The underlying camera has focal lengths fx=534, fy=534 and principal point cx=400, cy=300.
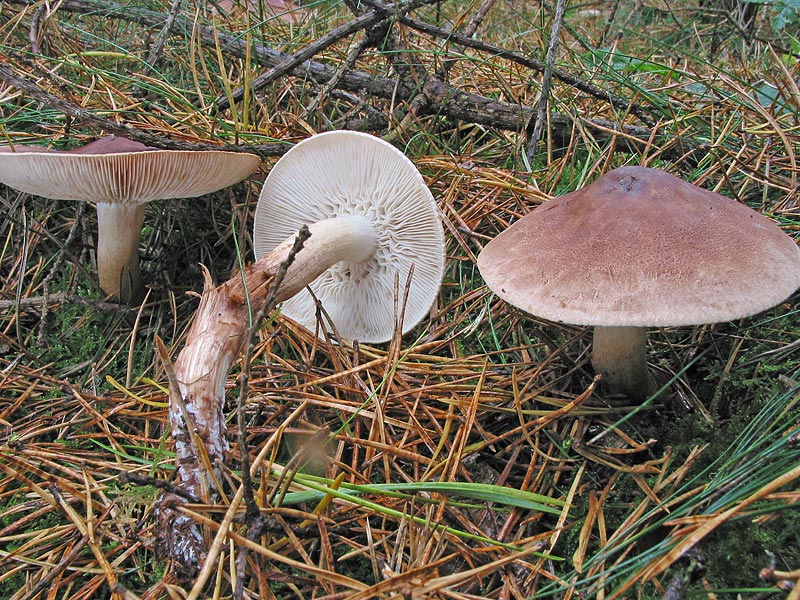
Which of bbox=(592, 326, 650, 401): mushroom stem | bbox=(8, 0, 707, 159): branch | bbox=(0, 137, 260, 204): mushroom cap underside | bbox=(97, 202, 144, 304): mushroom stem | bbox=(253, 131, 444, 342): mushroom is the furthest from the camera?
bbox=(8, 0, 707, 159): branch

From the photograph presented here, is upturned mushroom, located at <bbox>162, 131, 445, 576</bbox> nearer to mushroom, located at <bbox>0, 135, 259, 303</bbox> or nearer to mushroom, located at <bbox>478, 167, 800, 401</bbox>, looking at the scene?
mushroom, located at <bbox>0, 135, 259, 303</bbox>

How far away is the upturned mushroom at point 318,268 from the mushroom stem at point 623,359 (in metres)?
0.68

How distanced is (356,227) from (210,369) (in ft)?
2.82

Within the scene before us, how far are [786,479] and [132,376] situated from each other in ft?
6.58

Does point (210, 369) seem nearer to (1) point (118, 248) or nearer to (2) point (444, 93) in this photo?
(1) point (118, 248)

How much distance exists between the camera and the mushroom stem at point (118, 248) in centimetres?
225

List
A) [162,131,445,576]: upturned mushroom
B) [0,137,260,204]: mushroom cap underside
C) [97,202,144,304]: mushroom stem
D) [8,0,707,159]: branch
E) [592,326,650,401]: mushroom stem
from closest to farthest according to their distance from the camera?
[162,131,445,576]: upturned mushroom
[592,326,650,401]: mushroom stem
[0,137,260,204]: mushroom cap underside
[97,202,144,304]: mushroom stem
[8,0,707,159]: branch

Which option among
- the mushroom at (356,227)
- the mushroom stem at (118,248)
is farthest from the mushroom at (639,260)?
the mushroom stem at (118,248)

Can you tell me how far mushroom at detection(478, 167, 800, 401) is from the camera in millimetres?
1197

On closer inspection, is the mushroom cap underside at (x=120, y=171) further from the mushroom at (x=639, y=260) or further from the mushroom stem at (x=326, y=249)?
the mushroom at (x=639, y=260)

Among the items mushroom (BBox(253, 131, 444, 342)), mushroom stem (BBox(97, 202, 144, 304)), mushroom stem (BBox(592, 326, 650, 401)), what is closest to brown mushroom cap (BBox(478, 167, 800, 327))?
mushroom stem (BBox(592, 326, 650, 401))

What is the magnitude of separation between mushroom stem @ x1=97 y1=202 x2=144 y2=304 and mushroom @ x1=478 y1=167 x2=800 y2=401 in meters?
1.58

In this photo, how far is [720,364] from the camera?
5.37ft

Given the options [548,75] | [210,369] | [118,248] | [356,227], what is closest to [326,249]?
[356,227]
